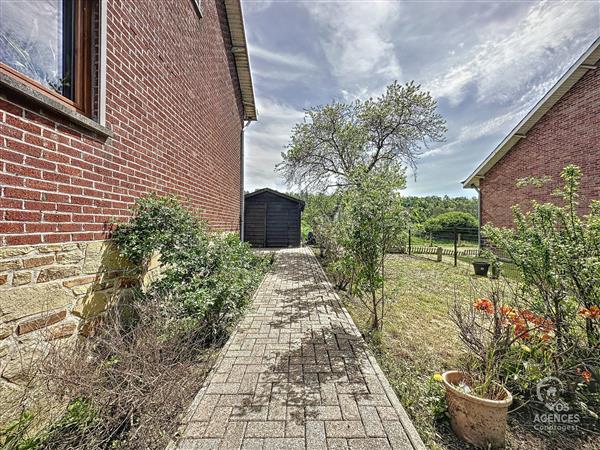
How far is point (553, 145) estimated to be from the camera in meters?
9.15

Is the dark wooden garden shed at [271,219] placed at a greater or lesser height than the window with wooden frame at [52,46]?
lesser

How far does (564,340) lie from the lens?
2.39 m

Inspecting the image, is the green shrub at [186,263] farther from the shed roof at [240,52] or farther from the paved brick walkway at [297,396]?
the shed roof at [240,52]

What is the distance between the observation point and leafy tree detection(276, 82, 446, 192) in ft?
38.5

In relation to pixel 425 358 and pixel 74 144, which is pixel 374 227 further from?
pixel 74 144

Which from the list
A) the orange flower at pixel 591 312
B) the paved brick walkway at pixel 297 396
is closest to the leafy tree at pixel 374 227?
the paved brick walkway at pixel 297 396

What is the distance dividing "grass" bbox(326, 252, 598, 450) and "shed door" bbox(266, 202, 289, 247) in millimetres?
10168

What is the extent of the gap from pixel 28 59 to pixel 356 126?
12196mm

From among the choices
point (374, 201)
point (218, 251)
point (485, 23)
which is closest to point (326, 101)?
point (485, 23)

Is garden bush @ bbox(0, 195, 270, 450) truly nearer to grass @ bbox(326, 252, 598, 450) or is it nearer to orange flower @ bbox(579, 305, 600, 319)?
grass @ bbox(326, 252, 598, 450)

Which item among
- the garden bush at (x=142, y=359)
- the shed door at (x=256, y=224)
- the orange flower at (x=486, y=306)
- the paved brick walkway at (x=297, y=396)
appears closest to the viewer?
the garden bush at (x=142, y=359)

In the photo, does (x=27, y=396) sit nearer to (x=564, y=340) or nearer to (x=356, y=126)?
(x=564, y=340)

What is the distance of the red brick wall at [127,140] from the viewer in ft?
5.63

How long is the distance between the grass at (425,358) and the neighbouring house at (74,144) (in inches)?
124
